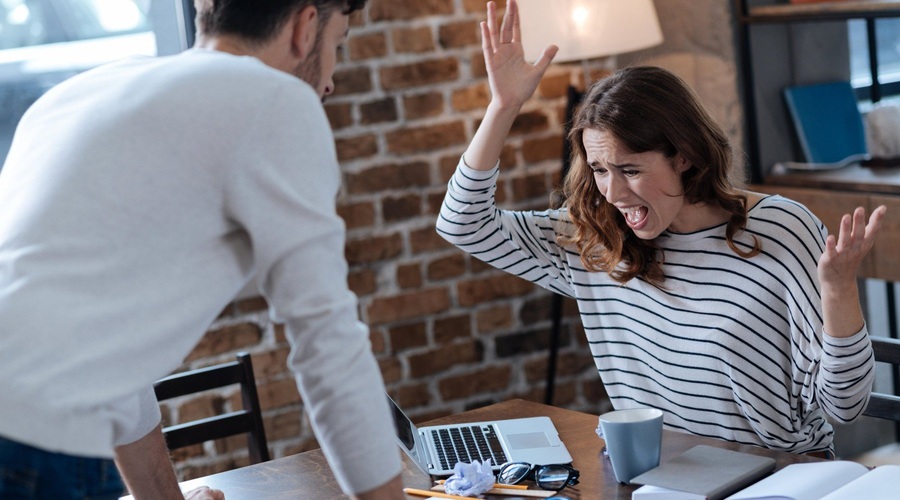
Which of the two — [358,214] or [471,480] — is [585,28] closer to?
[358,214]

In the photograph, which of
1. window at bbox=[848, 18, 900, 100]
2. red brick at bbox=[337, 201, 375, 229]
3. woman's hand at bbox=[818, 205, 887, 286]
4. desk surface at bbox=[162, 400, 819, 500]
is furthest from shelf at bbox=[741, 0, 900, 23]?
desk surface at bbox=[162, 400, 819, 500]

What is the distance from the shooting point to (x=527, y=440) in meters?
1.55

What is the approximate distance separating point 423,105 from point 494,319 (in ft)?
2.18

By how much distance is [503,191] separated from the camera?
2.96 metres

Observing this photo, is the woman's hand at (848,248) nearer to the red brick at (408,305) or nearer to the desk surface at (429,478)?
the desk surface at (429,478)

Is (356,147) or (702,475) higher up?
(356,147)

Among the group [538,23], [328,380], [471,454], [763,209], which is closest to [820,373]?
[763,209]

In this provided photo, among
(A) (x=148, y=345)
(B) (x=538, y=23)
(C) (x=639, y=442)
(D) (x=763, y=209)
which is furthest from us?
(B) (x=538, y=23)

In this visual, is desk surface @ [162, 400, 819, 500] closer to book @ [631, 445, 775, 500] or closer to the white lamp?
book @ [631, 445, 775, 500]

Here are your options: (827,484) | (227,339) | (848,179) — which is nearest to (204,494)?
(827,484)

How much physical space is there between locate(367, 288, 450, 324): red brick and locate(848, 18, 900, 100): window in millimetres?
1470

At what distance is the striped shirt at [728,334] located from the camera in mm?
1597

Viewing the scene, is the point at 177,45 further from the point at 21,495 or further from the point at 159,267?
the point at 159,267

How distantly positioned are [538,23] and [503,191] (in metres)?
0.55
